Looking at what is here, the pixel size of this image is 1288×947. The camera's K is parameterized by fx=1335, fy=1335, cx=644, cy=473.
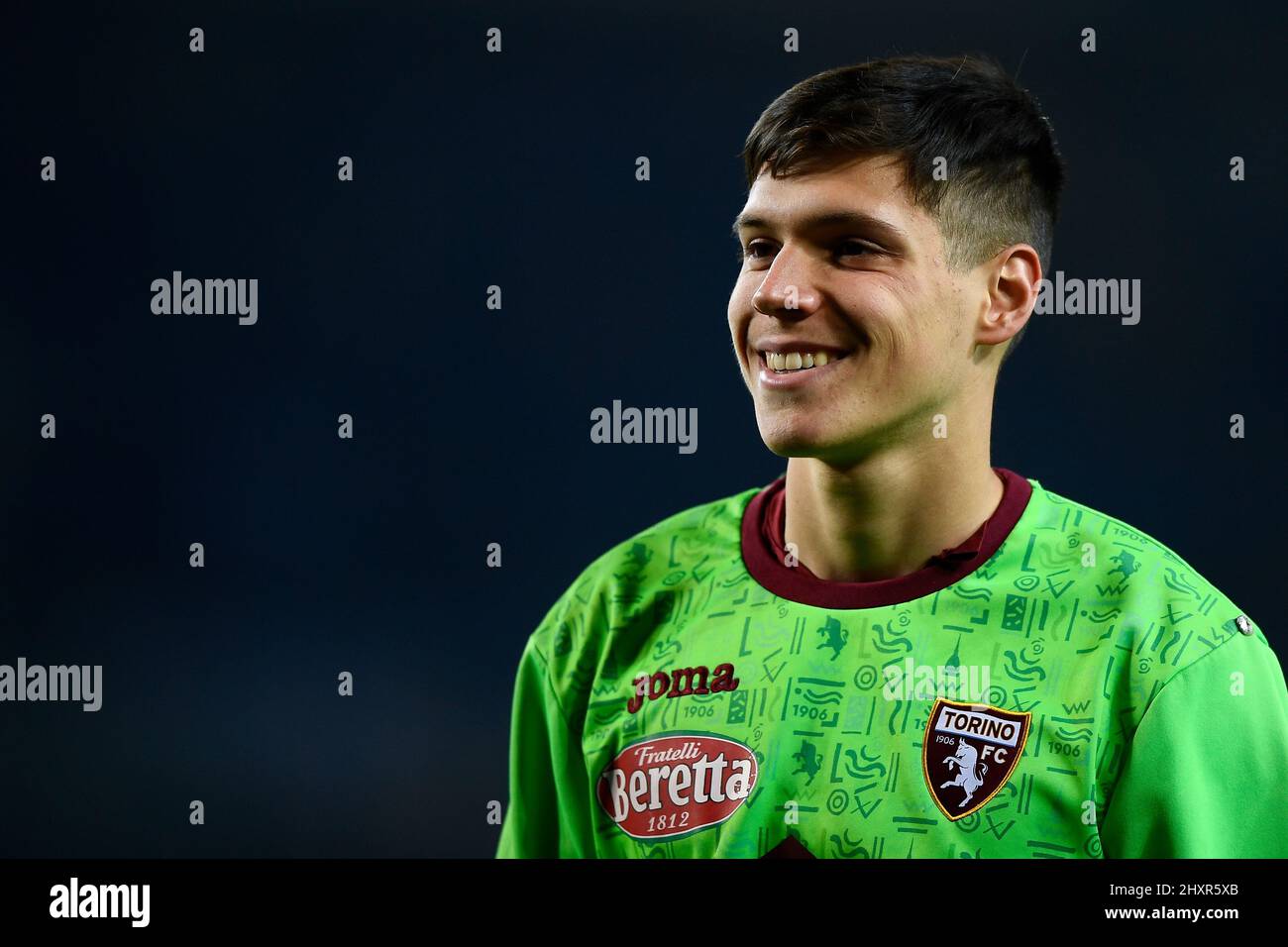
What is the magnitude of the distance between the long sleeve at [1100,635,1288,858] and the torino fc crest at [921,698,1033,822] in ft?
0.50

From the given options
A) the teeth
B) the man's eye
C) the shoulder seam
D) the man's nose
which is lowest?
the shoulder seam

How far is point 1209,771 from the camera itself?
186 cm

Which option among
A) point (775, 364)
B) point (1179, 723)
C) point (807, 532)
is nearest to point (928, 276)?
point (775, 364)

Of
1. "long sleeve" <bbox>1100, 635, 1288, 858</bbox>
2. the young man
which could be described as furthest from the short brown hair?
"long sleeve" <bbox>1100, 635, 1288, 858</bbox>

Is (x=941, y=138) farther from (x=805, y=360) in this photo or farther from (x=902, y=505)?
(x=902, y=505)

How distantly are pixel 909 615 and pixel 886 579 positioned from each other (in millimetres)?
90

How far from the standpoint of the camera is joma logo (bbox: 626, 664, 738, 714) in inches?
83.1

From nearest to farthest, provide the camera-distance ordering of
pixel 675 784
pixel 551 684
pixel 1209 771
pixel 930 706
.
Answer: pixel 1209 771 → pixel 930 706 → pixel 675 784 → pixel 551 684

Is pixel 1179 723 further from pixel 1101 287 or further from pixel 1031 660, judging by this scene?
pixel 1101 287

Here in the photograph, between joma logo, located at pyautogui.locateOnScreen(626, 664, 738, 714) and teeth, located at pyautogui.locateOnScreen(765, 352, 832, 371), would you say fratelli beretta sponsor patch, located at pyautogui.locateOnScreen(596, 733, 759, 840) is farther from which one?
teeth, located at pyautogui.locateOnScreen(765, 352, 832, 371)

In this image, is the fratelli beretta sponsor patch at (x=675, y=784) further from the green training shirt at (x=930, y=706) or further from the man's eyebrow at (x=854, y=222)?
the man's eyebrow at (x=854, y=222)

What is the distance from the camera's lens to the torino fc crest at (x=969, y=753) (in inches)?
75.4

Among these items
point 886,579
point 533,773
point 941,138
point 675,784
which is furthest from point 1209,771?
point 533,773
